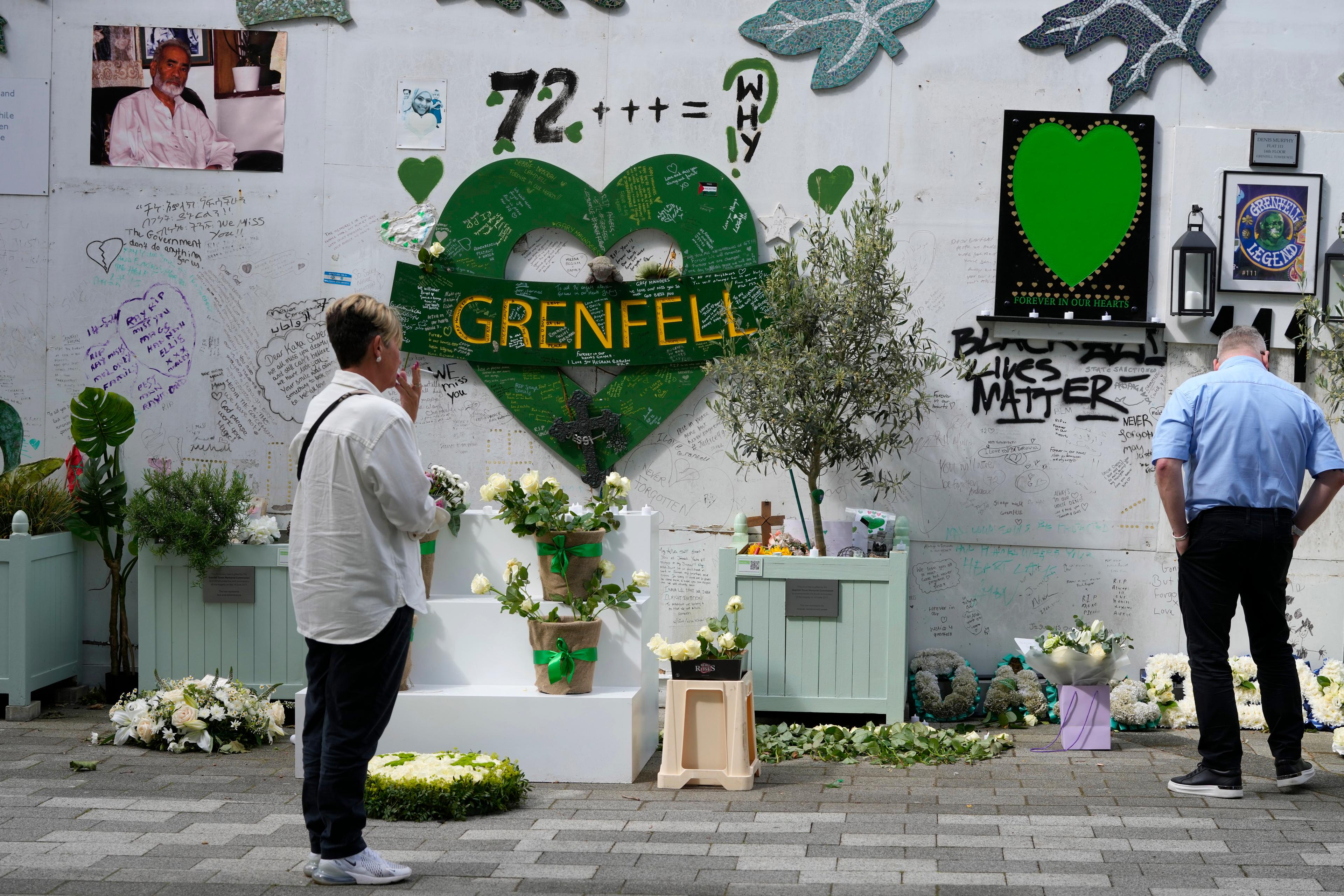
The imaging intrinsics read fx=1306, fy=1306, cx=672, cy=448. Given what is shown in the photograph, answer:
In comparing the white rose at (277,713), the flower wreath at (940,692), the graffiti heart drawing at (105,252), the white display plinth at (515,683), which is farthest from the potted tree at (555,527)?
the graffiti heart drawing at (105,252)

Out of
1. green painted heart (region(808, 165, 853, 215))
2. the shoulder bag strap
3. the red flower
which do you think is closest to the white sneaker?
the shoulder bag strap

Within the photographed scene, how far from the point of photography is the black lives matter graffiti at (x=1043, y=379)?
6527 mm

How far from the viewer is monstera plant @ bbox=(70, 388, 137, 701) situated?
6438 mm

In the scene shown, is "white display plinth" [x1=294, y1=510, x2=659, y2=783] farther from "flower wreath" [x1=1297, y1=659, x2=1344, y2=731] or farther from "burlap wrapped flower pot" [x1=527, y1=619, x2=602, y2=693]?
"flower wreath" [x1=1297, y1=659, x2=1344, y2=731]

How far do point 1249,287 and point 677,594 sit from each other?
10.6 ft

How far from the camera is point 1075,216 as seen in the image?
6.50 metres

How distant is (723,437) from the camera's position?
21.8 feet

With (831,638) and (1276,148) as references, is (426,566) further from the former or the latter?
(1276,148)

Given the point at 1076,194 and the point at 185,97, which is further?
the point at 185,97

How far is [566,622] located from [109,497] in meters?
2.81

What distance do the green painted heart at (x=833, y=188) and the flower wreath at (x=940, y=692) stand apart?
2.28 m

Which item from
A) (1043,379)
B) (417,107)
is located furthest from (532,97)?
(1043,379)

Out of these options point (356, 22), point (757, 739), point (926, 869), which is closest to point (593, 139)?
point (356, 22)

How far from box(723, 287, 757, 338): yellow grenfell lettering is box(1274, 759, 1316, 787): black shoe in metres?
3.09
